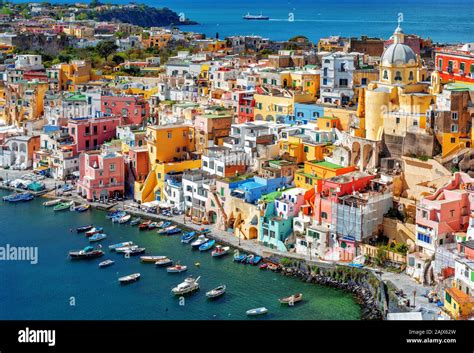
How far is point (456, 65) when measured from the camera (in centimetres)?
2677

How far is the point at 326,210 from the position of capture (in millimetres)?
20922

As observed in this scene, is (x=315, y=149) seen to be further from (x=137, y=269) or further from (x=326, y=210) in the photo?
(x=137, y=269)

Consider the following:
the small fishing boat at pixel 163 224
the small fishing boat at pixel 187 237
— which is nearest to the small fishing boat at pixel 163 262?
the small fishing boat at pixel 187 237

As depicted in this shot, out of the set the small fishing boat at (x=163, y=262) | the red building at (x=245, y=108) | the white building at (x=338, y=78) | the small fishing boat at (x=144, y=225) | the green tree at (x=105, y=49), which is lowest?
the small fishing boat at (x=163, y=262)

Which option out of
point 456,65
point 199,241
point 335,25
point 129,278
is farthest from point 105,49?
point 335,25

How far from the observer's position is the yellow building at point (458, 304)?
15.6 metres

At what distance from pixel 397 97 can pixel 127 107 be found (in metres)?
13.4

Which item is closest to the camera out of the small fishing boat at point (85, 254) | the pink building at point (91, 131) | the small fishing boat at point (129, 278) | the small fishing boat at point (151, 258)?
the small fishing boat at point (129, 278)

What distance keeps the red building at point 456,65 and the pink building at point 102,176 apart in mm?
11565

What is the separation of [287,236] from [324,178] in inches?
83.4

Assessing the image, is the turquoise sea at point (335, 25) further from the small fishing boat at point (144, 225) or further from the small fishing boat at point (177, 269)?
the small fishing boat at point (177, 269)

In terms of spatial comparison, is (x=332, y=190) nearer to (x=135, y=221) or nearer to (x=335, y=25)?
(x=135, y=221)

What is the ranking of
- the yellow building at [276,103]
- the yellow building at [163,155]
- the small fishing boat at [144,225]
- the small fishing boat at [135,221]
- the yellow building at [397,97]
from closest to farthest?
the yellow building at [397,97]
the small fishing boat at [144,225]
the small fishing boat at [135,221]
the yellow building at [163,155]
the yellow building at [276,103]
